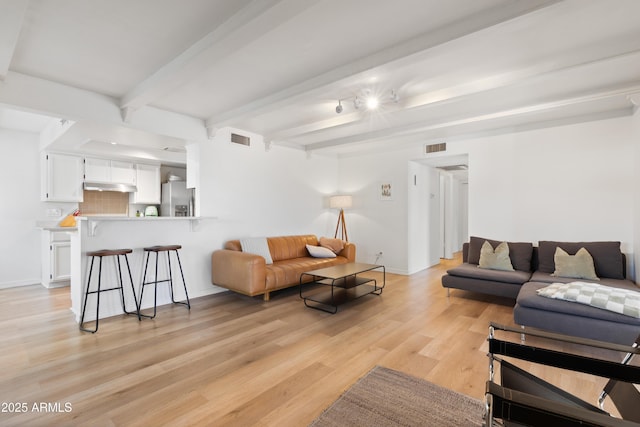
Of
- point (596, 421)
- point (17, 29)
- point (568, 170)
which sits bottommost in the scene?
point (596, 421)

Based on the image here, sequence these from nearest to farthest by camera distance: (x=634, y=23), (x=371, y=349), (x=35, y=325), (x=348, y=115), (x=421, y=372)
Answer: (x=634, y=23)
(x=421, y=372)
(x=371, y=349)
(x=35, y=325)
(x=348, y=115)

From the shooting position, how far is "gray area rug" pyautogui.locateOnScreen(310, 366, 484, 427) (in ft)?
5.84

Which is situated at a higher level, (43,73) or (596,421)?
(43,73)

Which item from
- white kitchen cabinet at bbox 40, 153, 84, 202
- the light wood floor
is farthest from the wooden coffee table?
white kitchen cabinet at bbox 40, 153, 84, 202

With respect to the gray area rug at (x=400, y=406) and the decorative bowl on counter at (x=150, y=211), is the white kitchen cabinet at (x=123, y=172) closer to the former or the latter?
the decorative bowl on counter at (x=150, y=211)

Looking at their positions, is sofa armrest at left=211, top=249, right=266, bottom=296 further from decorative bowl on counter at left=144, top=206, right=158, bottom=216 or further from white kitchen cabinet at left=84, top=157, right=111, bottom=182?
white kitchen cabinet at left=84, top=157, right=111, bottom=182

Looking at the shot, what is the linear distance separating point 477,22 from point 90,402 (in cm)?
361

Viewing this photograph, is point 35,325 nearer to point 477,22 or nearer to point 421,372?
point 421,372

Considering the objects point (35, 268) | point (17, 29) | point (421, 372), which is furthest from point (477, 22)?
point (35, 268)

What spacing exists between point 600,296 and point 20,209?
26.3 feet

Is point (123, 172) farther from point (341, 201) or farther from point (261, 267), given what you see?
point (341, 201)

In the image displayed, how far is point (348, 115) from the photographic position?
13.7ft

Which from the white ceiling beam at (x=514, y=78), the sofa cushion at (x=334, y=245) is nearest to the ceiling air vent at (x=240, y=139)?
the white ceiling beam at (x=514, y=78)

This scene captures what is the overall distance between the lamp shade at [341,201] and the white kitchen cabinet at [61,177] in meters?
4.73
